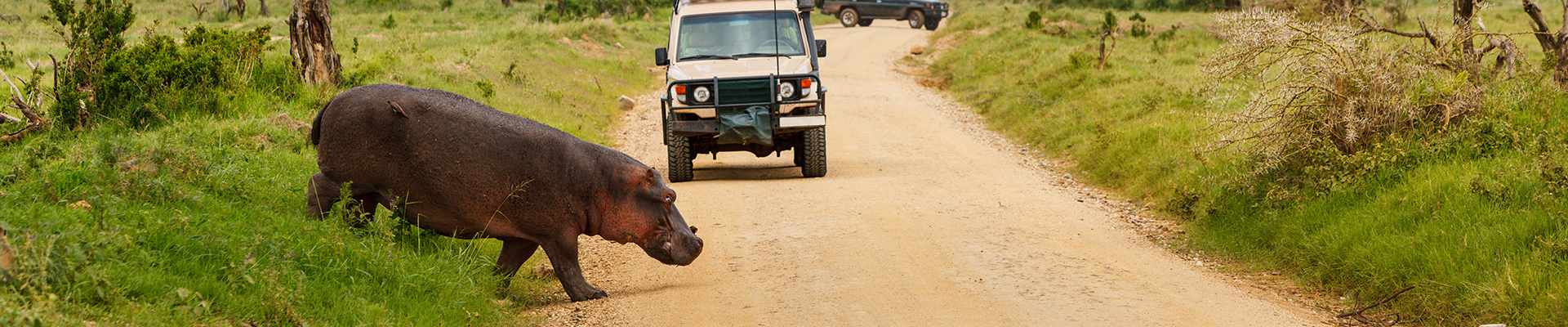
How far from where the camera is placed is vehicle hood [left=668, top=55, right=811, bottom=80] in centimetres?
1105

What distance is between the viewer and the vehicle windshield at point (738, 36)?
11.8 metres

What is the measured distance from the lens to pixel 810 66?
11.5 meters

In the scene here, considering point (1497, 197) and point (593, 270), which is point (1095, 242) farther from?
point (593, 270)

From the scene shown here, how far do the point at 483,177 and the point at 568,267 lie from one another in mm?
682

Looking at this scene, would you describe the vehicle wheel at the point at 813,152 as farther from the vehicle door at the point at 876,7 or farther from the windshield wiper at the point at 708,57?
the vehicle door at the point at 876,7

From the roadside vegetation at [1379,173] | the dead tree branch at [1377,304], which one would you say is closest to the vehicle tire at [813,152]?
the roadside vegetation at [1379,173]

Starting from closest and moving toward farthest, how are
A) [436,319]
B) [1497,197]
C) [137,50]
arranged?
[436,319], [1497,197], [137,50]

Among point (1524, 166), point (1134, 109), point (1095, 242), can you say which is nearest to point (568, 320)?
point (1095, 242)

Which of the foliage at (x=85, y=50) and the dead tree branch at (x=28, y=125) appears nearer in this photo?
the dead tree branch at (x=28, y=125)

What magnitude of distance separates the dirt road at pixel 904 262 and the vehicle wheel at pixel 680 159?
11.8 inches

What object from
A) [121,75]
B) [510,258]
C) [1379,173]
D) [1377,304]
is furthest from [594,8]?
[1377,304]

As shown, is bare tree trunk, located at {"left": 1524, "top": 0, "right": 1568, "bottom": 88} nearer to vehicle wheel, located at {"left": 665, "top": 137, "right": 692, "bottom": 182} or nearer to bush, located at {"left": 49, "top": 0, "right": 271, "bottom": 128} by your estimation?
vehicle wheel, located at {"left": 665, "top": 137, "right": 692, "bottom": 182}

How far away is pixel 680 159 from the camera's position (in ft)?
36.3

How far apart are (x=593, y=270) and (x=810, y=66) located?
497 centimetres
